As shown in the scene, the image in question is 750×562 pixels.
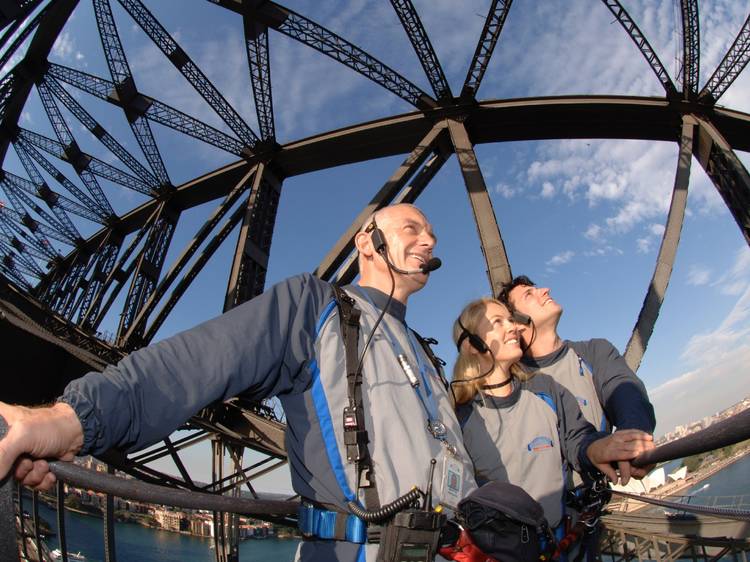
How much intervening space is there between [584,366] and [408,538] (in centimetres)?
194

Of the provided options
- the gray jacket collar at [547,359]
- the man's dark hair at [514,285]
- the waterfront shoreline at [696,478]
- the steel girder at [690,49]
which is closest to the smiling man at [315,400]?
the gray jacket collar at [547,359]

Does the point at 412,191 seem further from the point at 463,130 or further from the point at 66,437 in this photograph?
the point at 66,437

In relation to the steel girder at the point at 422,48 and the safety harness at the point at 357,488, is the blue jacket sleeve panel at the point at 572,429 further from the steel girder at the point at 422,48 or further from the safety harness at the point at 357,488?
the steel girder at the point at 422,48

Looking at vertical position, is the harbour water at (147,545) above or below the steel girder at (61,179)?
below

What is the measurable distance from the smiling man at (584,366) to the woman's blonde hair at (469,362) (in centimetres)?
33

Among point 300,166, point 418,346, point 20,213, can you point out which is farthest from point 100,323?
point 418,346

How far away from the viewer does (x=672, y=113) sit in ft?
24.2

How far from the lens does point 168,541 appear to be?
73.1 m

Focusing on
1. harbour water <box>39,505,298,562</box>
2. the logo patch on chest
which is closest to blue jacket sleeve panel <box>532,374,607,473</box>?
the logo patch on chest

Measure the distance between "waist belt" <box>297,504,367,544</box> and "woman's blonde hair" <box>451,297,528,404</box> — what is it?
131 centimetres

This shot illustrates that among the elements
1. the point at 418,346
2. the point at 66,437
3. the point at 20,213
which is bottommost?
the point at 66,437

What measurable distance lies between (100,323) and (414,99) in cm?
1041

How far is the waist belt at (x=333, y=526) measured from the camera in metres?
1.34

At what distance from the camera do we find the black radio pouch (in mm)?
1292
